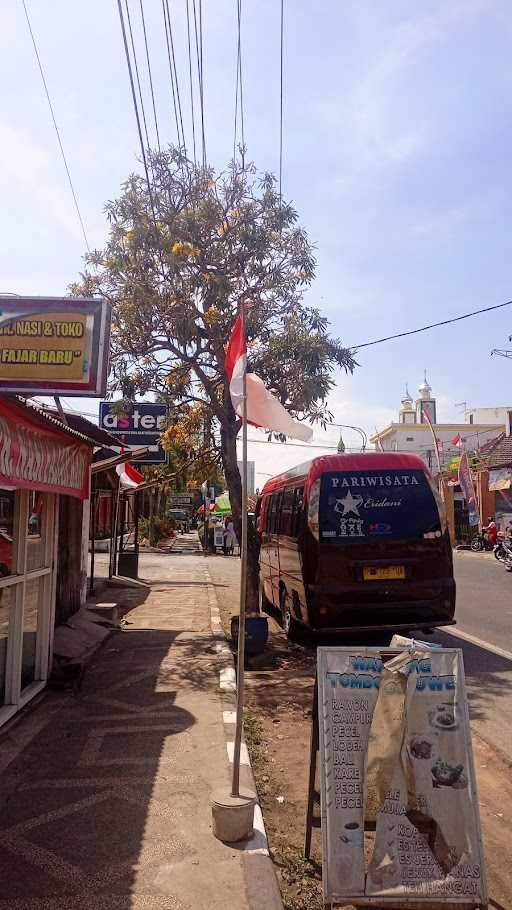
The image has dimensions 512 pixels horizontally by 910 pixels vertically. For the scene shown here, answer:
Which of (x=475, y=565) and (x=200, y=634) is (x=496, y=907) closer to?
(x=200, y=634)

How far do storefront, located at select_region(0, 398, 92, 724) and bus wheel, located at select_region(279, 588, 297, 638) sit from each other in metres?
3.70

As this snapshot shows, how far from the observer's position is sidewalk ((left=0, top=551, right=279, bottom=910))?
3.40 m

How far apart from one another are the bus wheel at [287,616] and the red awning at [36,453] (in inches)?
150

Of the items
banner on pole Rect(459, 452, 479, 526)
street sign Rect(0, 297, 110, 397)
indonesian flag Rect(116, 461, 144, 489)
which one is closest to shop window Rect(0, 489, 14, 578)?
street sign Rect(0, 297, 110, 397)

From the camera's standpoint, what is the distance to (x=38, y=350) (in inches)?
218

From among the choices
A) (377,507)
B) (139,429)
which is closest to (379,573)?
(377,507)

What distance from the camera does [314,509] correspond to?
27.5 ft

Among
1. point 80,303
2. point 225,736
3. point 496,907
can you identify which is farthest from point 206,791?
point 80,303

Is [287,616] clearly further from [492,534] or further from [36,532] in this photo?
[492,534]

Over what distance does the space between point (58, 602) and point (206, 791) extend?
201 inches

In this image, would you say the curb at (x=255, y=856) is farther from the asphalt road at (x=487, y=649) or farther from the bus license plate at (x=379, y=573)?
the bus license plate at (x=379, y=573)

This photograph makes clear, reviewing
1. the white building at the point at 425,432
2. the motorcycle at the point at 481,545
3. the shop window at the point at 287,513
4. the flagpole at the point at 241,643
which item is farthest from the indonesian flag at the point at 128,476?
the white building at the point at 425,432

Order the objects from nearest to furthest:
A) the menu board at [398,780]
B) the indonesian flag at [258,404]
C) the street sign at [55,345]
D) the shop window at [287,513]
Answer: the menu board at [398,780]
the indonesian flag at [258,404]
the street sign at [55,345]
the shop window at [287,513]

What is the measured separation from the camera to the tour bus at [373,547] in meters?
8.20
